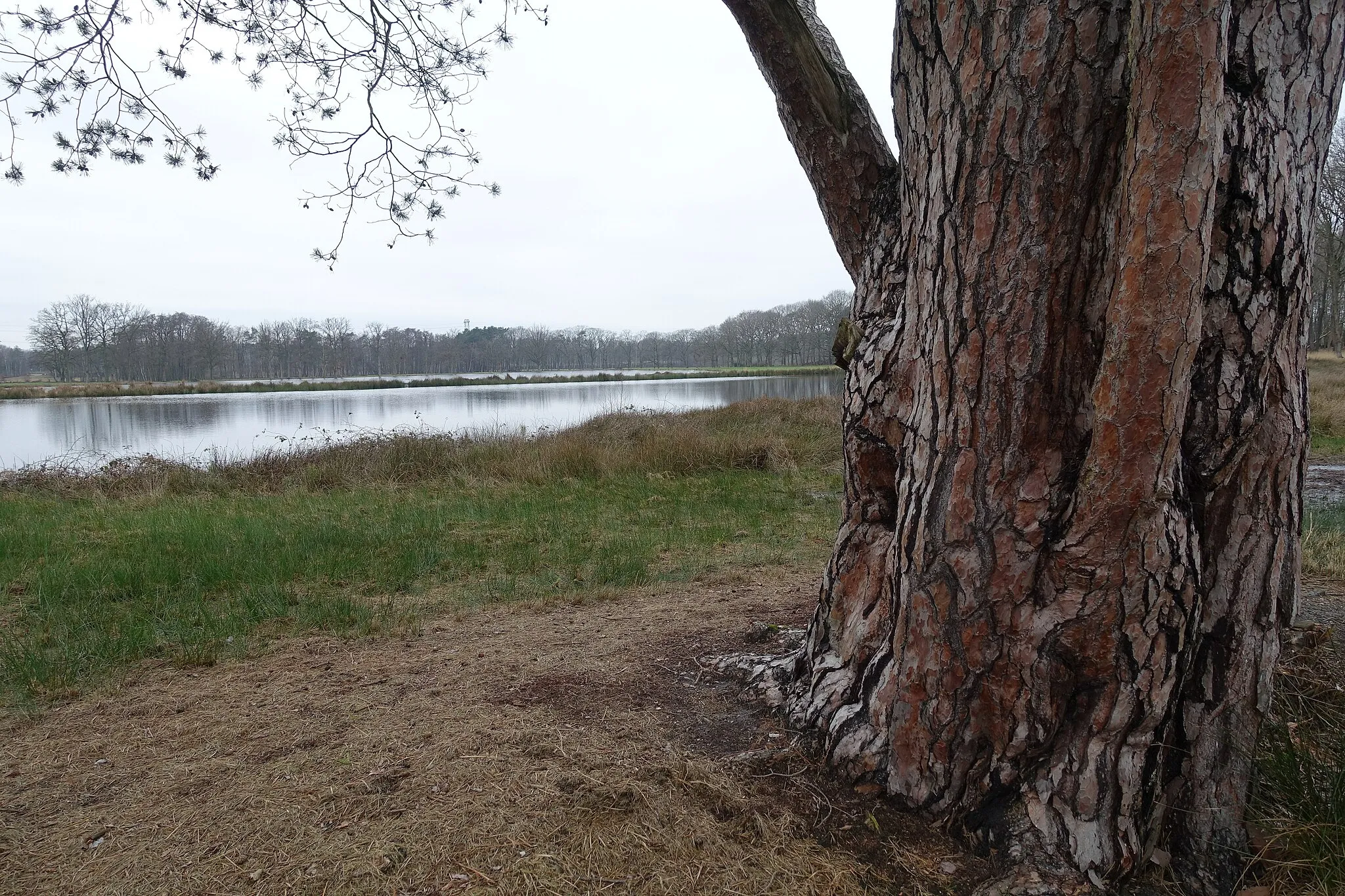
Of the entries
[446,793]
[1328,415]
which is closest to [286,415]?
[446,793]

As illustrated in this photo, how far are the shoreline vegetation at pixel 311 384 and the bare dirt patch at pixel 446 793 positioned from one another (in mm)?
50031

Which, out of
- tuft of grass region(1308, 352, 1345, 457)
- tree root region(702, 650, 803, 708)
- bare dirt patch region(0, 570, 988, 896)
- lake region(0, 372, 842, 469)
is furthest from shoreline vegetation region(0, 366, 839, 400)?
tree root region(702, 650, 803, 708)

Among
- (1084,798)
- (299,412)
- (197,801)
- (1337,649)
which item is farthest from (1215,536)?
(299,412)

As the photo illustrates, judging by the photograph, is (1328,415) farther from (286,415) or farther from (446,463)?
(286,415)

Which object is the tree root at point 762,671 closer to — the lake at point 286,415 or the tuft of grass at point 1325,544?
the tuft of grass at point 1325,544

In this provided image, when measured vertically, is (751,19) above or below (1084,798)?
above

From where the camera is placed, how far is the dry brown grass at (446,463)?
38.1ft

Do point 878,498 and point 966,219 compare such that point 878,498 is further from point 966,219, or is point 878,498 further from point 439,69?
point 439,69

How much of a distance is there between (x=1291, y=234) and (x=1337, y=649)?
6.76ft

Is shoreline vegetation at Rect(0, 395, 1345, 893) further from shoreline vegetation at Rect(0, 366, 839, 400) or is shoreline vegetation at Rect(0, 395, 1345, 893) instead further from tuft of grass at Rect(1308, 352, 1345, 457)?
shoreline vegetation at Rect(0, 366, 839, 400)

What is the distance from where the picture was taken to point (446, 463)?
12766 mm

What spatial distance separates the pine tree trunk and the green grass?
3177mm

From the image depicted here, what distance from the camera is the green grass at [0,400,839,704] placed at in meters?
4.16

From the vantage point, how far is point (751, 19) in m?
2.40
